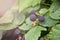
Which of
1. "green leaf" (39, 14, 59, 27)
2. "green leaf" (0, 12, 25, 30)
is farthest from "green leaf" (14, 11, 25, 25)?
"green leaf" (39, 14, 59, 27)

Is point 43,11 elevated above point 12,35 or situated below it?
above

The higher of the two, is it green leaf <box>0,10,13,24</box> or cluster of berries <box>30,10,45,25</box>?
cluster of berries <box>30,10,45,25</box>

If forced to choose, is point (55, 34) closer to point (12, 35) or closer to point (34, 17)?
point (34, 17)

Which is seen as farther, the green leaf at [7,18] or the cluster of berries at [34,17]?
the green leaf at [7,18]

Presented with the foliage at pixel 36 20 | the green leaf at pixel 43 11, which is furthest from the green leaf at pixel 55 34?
the green leaf at pixel 43 11

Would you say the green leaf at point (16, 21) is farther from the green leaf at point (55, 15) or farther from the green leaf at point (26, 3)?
the green leaf at point (55, 15)

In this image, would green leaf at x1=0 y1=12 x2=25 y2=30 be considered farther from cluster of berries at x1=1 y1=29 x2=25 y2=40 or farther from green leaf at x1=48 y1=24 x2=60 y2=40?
green leaf at x1=48 y1=24 x2=60 y2=40

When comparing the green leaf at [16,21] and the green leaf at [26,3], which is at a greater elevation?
the green leaf at [26,3]

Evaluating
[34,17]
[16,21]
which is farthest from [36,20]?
[16,21]

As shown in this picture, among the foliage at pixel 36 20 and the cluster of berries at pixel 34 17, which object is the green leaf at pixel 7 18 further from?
the cluster of berries at pixel 34 17

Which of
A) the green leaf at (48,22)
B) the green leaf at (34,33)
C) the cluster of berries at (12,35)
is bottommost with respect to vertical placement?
the cluster of berries at (12,35)

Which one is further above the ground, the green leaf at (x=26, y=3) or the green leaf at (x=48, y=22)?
the green leaf at (x=26, y=3)

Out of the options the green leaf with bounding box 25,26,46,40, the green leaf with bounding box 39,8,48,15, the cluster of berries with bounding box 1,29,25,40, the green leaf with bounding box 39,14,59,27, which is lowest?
the cluster of berries with bounding box 1,29,25,40
